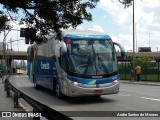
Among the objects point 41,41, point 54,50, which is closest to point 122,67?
point 54,50

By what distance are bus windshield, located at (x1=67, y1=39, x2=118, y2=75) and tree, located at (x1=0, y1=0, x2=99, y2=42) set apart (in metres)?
5.96

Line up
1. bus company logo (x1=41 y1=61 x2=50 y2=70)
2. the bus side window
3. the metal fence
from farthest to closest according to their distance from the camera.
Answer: the metal fence, bus company logo (x1=41 y1=61 x2=50 y2=70), the bus side window

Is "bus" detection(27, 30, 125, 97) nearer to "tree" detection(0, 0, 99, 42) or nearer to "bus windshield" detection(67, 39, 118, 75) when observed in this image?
"bus windshield" detection(67, 39, 118, 75)

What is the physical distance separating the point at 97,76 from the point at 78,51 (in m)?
1.38

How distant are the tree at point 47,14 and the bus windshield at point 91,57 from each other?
19.6ft

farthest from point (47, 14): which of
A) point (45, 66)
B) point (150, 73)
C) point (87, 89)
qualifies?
point (150, 73)

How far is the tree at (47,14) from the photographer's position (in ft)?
30.5

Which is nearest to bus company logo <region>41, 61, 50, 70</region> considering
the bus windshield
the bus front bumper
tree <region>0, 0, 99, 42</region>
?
the bus windshield

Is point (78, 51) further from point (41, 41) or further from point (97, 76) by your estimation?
point (41, 41)

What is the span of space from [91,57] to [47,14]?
7.29m

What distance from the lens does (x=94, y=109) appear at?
14.3 meters

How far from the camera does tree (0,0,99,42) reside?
9.30 metres

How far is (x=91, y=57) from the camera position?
16.5 m

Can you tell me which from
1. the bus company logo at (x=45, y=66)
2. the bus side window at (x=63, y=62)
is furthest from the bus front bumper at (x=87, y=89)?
the bus company logo at (x=45, y=66)
